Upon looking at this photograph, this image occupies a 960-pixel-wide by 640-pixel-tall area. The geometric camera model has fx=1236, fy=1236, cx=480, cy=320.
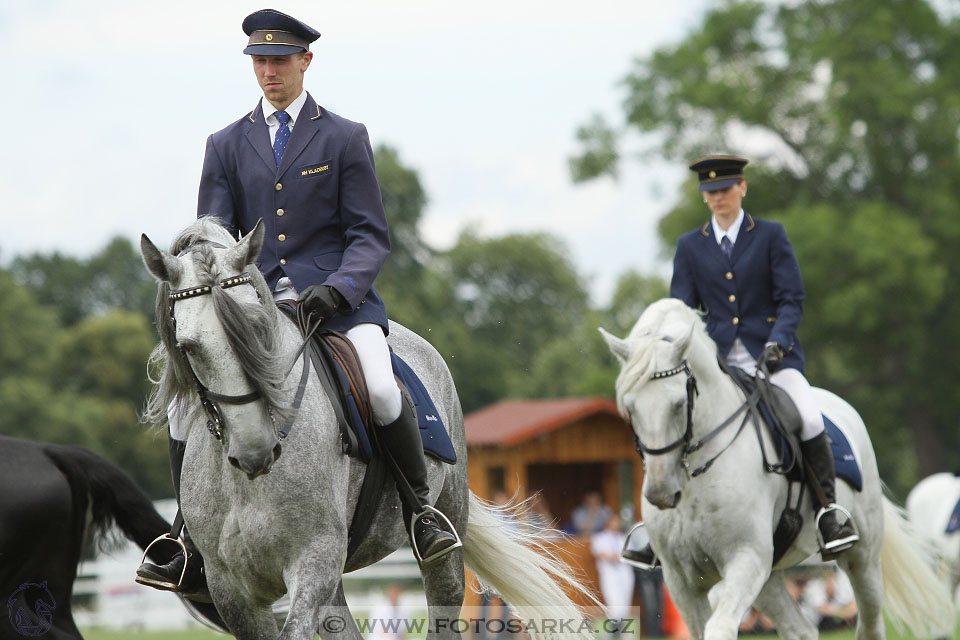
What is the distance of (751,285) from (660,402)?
1.63m

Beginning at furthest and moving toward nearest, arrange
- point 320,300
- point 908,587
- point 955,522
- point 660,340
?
1. point 955,522
2. point 908,587
3. point 660,340
4. point 320,300

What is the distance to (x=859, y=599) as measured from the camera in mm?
9109

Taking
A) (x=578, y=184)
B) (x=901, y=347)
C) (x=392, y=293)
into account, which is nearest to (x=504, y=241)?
(x=392, y=293)

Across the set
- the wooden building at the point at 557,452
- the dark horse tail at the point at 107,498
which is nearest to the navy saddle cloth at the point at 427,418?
the dark horse tail at the point at 107,498

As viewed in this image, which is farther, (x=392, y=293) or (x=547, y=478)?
(x=392, y=293)

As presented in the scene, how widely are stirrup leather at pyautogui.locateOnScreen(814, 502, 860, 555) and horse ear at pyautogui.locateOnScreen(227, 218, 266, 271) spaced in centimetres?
498

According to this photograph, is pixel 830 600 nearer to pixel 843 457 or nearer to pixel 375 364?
pixel 843 457

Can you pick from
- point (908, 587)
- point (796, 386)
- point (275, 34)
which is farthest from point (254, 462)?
point (908, 587)

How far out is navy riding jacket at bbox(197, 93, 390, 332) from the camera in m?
5.81

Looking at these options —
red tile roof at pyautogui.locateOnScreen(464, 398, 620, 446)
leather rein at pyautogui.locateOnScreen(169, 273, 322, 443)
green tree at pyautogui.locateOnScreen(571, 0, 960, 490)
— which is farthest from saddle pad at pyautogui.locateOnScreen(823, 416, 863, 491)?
green tree at pyautogui.locateOnScreen(571, 0, 960, 490)

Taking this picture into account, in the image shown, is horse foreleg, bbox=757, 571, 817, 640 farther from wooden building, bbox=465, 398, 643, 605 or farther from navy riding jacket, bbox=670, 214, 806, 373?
wooden building, bbox=465, 398, 643, 605

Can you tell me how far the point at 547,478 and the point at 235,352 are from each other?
19.9 meters

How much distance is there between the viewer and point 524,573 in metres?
7.00

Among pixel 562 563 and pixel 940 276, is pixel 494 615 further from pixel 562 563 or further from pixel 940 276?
pixel 940 276
